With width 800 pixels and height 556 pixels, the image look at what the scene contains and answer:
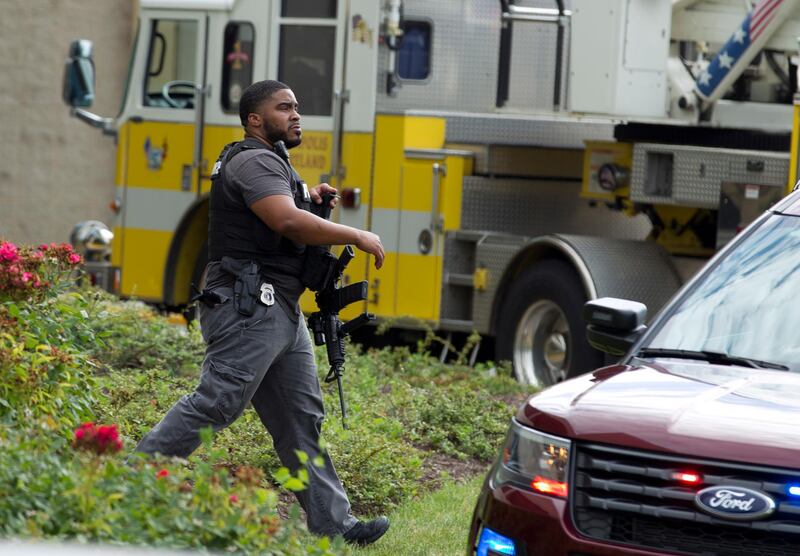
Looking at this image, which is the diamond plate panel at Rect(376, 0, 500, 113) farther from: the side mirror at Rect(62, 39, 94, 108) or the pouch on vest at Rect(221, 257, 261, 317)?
the pouch on vest at Rect(221, 257, 261, 317)

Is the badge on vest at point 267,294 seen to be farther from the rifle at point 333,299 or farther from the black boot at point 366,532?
the black boot at point 366,532

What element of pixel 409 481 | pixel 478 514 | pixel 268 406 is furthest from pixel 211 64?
pixel 478 514

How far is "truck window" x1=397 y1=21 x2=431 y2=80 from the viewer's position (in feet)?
40.1

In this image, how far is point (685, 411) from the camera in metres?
4.77

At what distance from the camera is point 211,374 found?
236 inches

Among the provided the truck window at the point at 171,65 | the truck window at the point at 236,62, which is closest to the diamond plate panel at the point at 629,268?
the truck window at the point at 236,62

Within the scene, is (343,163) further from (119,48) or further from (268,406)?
(119,48)

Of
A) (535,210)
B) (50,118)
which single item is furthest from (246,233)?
(50,118)

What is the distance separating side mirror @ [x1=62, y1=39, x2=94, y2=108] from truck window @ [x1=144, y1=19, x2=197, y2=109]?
52 cm

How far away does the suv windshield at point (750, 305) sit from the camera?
5.47m

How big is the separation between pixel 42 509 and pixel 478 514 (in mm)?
1419

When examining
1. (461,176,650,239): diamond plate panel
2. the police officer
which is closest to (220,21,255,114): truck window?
(461,176,650,239): diamond plate panel

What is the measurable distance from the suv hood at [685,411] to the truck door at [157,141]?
8154mm

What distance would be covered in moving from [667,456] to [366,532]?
2045 mm
